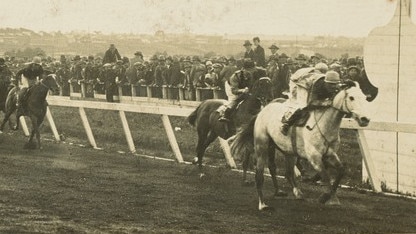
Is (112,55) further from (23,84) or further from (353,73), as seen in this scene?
(23,84)

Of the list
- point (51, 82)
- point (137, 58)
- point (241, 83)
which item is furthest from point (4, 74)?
point (241, 83)

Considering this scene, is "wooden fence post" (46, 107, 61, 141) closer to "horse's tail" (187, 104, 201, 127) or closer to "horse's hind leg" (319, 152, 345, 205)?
"horse's tail" (187, 104, 201, 127)

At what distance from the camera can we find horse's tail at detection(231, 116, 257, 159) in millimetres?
10164

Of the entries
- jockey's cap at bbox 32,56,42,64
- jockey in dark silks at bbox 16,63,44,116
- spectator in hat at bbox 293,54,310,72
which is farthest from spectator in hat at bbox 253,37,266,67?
jockey in dark silks at bbox 16,63,44,116

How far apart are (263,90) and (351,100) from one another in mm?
1551

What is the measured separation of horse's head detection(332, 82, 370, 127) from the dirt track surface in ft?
3.00

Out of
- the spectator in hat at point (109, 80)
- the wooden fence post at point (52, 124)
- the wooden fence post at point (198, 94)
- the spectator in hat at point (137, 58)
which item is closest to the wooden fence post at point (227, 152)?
the wooden fence post at point (198, 94)

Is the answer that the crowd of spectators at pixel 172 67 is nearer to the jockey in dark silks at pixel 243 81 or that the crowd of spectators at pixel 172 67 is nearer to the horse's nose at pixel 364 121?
the jockey in dark silks at pixel 243 81

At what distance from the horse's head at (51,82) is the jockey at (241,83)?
6.68ft

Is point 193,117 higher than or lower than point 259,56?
lower

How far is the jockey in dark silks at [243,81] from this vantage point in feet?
33.7

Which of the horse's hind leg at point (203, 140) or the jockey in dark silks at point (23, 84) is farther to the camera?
the jockey in dark silks at point (23, 84)

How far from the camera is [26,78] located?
12734 millimetres

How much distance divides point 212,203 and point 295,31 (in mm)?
1764
